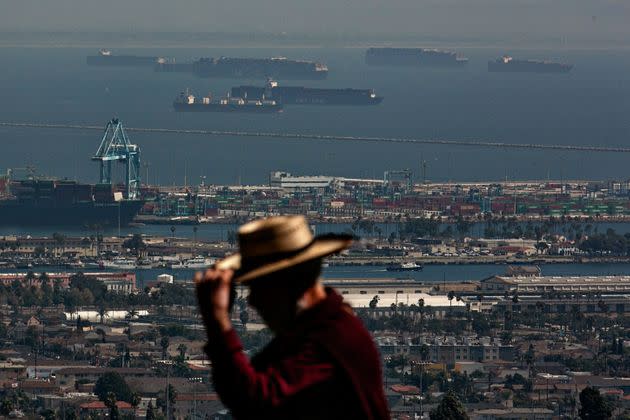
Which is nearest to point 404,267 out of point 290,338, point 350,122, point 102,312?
point 102,312

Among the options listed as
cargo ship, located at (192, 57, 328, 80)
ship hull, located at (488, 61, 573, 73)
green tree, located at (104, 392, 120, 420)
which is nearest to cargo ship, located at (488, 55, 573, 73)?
ship hull, located at (488, 61, 573, 73)

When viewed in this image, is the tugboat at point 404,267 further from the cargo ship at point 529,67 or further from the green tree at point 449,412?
the cargo ship at point 529,67

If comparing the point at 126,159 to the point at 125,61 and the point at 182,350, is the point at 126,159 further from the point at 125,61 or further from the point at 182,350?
the point at 125,61

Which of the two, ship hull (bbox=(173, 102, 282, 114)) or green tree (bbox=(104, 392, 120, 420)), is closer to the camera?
green tree (bbox=(104, 392, 120, 420))

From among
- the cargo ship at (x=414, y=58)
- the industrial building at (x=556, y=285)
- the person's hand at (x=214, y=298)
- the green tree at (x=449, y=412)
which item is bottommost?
the industrial building at (x=556, y=285)

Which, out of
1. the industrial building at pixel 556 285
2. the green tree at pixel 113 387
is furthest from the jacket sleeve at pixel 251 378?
the industrial building at pixel 556 285

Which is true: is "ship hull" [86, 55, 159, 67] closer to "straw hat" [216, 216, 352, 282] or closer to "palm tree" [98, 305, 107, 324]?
"palm tree" [98, 305, 107, 324]
